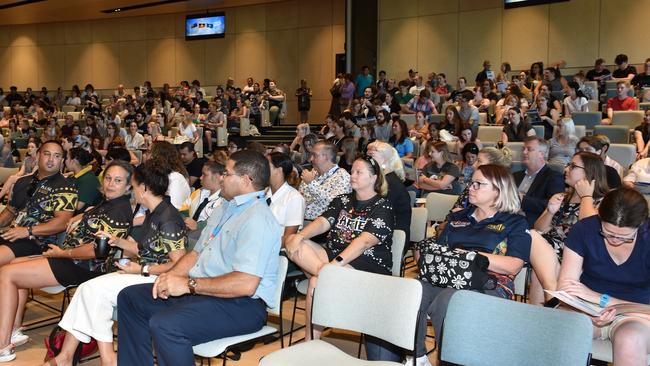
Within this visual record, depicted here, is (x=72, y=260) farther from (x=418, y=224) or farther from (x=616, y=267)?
(x=616, y=267)

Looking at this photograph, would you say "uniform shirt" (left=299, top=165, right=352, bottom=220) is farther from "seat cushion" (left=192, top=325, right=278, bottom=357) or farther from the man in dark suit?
"seat cushion" (left=192, top=325, right=278, bottom=357)

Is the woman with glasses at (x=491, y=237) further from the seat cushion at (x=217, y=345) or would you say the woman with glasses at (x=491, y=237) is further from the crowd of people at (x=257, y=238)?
the seat cushion at (x=217, y=345)

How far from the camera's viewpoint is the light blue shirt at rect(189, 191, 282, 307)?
9.70 ft

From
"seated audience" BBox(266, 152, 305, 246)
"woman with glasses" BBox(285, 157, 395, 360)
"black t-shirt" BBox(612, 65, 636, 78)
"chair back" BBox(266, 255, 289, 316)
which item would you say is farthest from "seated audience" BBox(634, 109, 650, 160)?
"chair back" BBox(266, 255, 289, 316)

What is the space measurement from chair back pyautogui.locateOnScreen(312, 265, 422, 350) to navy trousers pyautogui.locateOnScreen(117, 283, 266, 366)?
1.25ft

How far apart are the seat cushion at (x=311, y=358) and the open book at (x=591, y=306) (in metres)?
0.74

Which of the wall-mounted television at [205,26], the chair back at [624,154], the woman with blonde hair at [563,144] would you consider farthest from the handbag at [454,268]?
the wall-mounted television at [205,26]

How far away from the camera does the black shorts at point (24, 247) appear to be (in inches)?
172

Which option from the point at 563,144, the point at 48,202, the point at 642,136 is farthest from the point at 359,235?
the point at 642,136

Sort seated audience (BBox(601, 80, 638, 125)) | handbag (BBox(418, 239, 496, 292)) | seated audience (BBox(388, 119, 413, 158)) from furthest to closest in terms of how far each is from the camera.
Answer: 1. seated audience (BBox(601, 80, 638, 125))
2. seated audience (BBox(388, 119, 413, 158))
3. handbag (BBox(418, 239, 496, 292))

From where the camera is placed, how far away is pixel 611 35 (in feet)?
43.7

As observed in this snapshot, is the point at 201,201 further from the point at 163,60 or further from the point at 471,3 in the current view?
the point at 163,60

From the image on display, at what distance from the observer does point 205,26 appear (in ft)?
63.0

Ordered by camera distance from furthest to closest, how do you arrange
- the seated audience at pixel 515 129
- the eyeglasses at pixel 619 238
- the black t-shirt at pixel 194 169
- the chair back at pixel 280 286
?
the seated audience at pixel 515 129, the black t-shirt at pixel 194 169, the chair back at pixel 280 286, the eyeglasses at pixel 619 238
